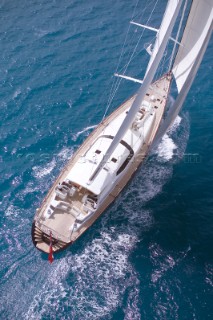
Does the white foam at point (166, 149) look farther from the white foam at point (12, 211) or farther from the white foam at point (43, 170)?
the white foam at point (12, 211)

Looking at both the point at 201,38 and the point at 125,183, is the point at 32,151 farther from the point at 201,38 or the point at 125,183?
the point at 201,38

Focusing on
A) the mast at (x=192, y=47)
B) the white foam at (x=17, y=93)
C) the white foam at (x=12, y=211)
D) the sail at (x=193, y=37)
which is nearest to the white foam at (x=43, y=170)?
the white foam at (x=12, y=211)

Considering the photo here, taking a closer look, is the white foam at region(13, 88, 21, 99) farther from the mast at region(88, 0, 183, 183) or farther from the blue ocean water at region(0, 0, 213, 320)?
the mast at region(88, 0, 183, 183)

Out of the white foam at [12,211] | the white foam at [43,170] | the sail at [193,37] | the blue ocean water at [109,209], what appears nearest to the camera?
the blue ocean water at [109,209]

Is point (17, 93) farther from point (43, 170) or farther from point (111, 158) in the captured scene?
point (111, 158)

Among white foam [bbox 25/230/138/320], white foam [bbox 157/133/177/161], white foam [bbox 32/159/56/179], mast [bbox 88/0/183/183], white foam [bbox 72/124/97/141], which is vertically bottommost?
white foam [bbox 25/230/138/320]

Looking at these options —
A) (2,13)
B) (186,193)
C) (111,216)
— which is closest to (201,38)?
(186,193)

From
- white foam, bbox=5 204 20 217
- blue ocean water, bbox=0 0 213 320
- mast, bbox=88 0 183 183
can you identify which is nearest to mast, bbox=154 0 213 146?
mast, bbox=88 0 183 183
